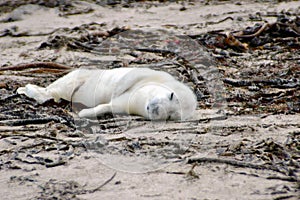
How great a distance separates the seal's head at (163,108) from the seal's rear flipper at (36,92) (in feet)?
4.08

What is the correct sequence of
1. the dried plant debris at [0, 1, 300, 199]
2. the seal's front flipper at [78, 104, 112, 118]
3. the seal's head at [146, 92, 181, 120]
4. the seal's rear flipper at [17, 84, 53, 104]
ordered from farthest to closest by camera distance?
the seal's rear flipper at [17, 84, 53, 104] < the seal's front flipper at [78, 104, 112, 118] < the seal's head at [146, 92, 181, 120] < the dried plant debris at [0, 1, 300, 199]

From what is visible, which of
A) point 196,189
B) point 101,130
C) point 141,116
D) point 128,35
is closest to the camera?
point 196,189

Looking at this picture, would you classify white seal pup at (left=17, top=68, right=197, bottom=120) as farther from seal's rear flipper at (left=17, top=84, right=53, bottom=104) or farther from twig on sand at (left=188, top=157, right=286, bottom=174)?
twig on sand at (left=188, top=157, right=286, bottom=174)

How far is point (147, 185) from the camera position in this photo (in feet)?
11.8

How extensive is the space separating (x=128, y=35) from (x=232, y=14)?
201 centimetres

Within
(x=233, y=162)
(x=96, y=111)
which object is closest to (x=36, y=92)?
(x=96, y=111)

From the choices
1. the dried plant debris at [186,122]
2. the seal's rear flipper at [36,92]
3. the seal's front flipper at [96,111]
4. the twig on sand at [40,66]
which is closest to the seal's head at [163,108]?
the dried plant debris at [186,122]

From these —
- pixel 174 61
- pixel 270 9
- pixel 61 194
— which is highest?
pixel 270 9

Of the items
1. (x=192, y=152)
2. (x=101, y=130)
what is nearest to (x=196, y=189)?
(x=192, y=152)

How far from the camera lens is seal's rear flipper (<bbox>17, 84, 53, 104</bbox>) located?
5902mm

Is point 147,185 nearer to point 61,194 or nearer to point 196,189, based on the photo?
point 196,189

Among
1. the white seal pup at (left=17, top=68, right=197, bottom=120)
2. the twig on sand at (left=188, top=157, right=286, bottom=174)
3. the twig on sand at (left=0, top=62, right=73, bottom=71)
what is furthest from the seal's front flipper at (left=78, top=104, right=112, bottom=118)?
the twig on sand at (left=0, top=62, right=73, bottom=71)

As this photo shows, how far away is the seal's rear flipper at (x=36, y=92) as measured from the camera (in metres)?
5.90

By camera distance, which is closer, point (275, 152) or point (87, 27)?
point (275, 152)
